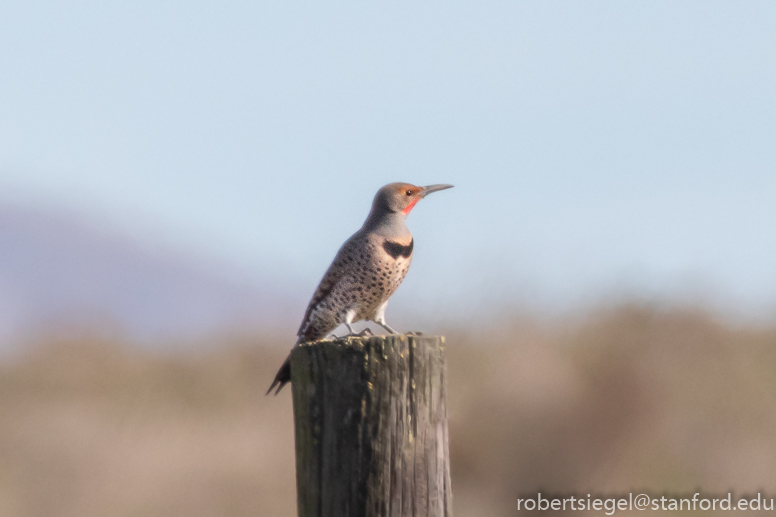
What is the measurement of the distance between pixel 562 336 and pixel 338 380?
6.29m

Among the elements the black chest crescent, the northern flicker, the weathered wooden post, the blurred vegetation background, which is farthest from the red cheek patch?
the blurred vegetation background

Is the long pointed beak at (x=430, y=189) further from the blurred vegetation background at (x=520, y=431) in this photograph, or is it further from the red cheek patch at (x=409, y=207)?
the blurred vegetation background at (x=520, y=431)

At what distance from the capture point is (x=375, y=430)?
9.26 feet

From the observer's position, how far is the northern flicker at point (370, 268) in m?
4.47

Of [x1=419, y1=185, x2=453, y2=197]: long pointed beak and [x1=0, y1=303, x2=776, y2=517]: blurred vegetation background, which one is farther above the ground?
[x1=419, y1=185, x2=453, y2=197]: long pointed beak

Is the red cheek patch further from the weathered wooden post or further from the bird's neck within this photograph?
the weathered wooden post

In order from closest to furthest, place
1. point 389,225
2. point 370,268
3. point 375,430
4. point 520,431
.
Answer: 1. point 375,430
2. point 370,268
3. point 389,225
4. point 520,431

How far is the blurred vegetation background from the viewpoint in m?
7.67

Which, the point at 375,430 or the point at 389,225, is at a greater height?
the point at 389,225

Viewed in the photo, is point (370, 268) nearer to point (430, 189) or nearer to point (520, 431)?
point (430, 189)

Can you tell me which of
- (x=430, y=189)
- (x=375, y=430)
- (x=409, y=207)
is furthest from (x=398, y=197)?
(x=375, y=430)

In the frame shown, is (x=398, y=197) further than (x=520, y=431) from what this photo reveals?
No

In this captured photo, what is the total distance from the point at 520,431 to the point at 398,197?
12.1 feet

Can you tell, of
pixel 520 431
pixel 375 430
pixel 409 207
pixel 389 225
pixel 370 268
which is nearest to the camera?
pixel 375 430
